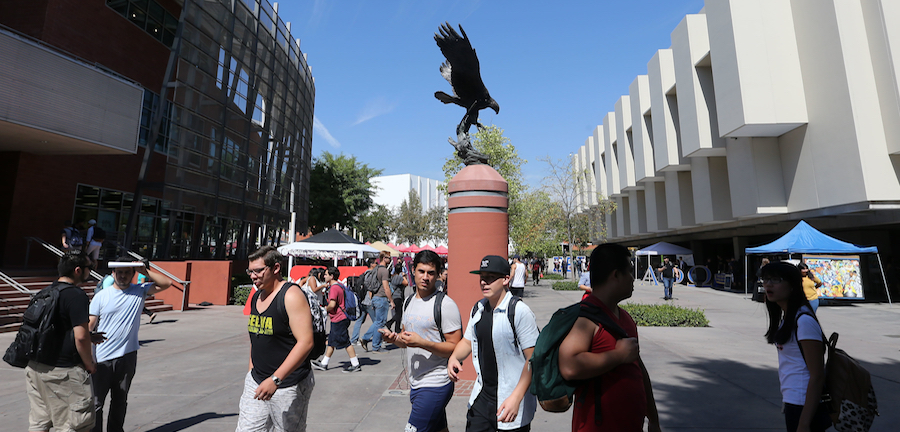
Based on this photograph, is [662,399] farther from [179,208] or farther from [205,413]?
[179,208]

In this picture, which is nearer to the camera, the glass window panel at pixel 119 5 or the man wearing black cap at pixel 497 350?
the man wearing black cap at pixel 497 350

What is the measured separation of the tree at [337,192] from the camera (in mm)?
44031

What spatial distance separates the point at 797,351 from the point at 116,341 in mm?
5235

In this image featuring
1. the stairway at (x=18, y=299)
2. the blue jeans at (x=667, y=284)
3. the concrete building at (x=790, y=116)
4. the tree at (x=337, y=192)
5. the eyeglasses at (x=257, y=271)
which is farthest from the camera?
the tree at (x=337, y=192)

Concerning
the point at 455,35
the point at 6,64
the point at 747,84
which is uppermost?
the point at 747,84

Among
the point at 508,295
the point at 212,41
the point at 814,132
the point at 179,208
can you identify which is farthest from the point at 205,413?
the point at 814,132

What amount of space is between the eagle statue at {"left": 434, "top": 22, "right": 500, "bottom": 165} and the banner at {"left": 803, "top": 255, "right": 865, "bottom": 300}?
1564cm

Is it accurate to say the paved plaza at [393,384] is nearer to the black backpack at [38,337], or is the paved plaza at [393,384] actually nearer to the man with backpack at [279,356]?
the black backpack at [38,337]

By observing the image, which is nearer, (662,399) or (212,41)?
(662,399)

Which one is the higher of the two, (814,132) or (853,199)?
(814,132)

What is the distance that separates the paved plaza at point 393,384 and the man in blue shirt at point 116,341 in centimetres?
85

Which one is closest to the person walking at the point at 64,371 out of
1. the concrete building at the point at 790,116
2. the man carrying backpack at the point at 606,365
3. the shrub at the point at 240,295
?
the man carrying backpack at the point at 606,365

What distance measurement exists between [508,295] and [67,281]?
3.43 metres

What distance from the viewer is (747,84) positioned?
19.0 meters
